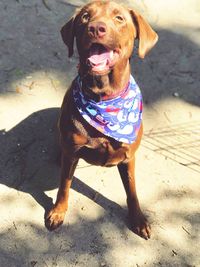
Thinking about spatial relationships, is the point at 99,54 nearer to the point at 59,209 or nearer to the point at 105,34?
the point at 105,34

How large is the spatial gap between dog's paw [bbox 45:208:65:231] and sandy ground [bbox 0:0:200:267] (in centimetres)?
5

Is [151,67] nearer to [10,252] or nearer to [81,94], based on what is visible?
[81,94]

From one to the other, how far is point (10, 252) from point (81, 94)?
52.0 inches

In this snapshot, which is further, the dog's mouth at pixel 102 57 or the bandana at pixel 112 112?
the bandana at pixel 112 112

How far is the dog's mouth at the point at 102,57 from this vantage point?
3055 millimetres

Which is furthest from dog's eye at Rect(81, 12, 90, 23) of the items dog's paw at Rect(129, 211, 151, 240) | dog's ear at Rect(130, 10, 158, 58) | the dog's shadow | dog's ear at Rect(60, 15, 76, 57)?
dog's paw at Rect(129, 211, 151, 240)

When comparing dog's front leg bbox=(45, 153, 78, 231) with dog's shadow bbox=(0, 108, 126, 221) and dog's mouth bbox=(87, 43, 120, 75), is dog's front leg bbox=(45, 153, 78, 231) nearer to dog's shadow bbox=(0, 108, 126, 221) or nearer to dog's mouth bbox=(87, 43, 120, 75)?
dog's shadow bbox=(0, 108, 126, 221)

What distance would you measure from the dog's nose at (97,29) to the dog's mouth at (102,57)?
0.35 feet

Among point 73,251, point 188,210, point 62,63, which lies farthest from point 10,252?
point 62,63

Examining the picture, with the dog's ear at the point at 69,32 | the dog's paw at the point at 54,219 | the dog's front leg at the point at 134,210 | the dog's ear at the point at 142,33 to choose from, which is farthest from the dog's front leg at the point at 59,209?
the dog's ear at the point at 142,33

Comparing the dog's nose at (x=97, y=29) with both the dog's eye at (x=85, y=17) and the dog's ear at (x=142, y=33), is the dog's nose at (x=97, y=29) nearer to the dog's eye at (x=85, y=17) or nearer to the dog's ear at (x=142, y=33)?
the dog's eye at (x=85, y=17)

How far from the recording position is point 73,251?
3.86m

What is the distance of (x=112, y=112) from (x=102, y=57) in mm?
451

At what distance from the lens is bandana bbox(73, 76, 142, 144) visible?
340 centimetres
